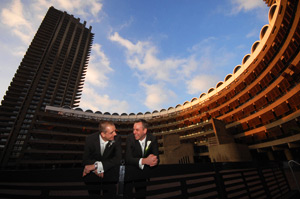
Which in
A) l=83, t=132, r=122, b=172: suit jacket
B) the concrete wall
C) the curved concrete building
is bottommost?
l=83, t=132, r=122, b=172: suit jacket

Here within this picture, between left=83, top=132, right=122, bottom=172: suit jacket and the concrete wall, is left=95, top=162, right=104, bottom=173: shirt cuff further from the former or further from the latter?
the concrete wall

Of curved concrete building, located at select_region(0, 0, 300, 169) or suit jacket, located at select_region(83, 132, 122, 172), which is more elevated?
curved concrete building, located at select_region(0, 0, 300, 169)

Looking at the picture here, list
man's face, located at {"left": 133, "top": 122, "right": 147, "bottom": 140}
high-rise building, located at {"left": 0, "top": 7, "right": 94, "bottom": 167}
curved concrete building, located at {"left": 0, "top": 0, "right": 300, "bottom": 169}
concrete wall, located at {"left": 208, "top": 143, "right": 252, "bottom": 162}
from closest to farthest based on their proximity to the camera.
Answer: man's face, located at {"left": 133, "top": 122, "right": 147, "bottom": 140}
curved concrete building, located at {"left": 0, "top": 0, "right": 300, "bottom": 169}
concrete wall, located at {"left": 208, "top": 143, "right": 252, "bottom": 162}
high-rise building, located at {"left": 0, "top": 7, "right": 94, "bottom": 167}

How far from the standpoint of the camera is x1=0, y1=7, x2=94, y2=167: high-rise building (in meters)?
48.3

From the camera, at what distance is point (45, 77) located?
63500 mm

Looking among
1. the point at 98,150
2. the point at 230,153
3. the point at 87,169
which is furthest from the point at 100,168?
the point at 230,153

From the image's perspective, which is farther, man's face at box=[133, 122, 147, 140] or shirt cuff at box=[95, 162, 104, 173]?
man's face at box=[133, 122, 147, 140]

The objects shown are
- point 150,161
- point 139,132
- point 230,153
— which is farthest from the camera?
Answer: point 230,153

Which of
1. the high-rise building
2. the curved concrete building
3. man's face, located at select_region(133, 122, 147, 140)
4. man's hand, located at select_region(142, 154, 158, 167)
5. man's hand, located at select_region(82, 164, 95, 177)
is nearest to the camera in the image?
man's hand, located at select_region(82, 164, 95, 177)

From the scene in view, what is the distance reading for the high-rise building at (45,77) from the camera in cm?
4831

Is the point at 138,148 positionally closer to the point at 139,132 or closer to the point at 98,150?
the point at 139,132

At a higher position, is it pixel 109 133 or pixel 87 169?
pixel 109 133

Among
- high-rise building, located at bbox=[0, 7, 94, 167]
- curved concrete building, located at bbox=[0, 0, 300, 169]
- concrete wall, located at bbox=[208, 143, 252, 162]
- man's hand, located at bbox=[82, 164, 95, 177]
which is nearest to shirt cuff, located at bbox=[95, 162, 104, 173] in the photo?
man's hand, located at bbox=[82, 164, 95, 177]

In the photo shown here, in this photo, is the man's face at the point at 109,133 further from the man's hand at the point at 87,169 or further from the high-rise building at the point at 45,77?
the high-rise building at the point at 45,77
